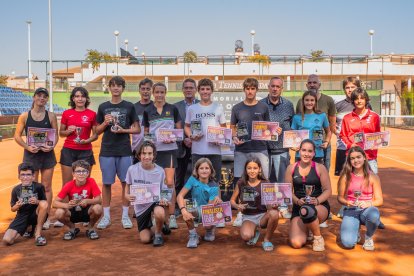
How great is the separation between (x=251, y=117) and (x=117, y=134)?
70.6 inches

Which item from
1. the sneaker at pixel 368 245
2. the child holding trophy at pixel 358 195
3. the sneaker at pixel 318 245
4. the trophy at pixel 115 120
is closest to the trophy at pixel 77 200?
the trophy at pixel 115 120

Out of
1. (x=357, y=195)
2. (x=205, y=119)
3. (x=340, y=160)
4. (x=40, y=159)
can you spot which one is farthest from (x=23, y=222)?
(x=340, y=160)

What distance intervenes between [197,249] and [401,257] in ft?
7.09

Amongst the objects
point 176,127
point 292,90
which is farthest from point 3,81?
point 176,127

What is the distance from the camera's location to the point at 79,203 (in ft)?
19.2

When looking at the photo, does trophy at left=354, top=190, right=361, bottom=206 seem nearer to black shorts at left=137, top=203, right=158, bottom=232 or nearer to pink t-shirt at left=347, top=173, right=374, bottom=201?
pink t-shirt at left=347, top=173, right=374, bottom=201

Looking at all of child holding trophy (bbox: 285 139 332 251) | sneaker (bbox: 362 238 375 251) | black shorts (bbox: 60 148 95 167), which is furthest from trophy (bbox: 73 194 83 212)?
sneaker (bbox: 362 238 375 251)

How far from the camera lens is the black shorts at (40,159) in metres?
6.27

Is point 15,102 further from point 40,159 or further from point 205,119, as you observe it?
point 205,119

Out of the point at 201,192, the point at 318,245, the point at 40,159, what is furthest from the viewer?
the point at 40,159

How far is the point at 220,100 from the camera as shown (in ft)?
98.4

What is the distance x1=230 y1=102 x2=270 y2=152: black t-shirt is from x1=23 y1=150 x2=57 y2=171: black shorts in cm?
251

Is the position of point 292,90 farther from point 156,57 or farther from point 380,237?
point 380,237

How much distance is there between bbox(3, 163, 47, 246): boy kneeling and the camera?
226 inches
